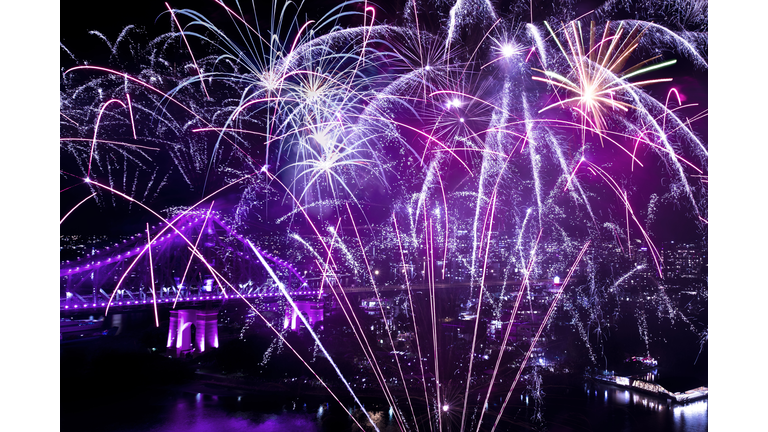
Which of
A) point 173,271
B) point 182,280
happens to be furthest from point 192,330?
point 173,271

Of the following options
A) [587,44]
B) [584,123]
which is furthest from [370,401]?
[587,44]

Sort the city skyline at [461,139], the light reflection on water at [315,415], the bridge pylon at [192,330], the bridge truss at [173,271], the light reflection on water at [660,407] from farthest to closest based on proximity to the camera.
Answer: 1. the bridge pylon at [192,330]
2. the bridge truss at [173,271]
3. the light reflection on water at [660,407]
4. the light reflection on water at [315,415]
5. the city skyline at [461,139]

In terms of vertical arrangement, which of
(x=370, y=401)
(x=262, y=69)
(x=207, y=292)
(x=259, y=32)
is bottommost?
(x=370, y=401)

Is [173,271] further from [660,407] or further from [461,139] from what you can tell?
[660,407]

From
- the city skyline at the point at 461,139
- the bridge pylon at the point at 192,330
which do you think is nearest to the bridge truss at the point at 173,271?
the bridge pylon at the point at 192,330

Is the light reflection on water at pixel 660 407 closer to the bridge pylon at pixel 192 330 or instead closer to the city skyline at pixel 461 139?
the city skyline at pixel 461 139

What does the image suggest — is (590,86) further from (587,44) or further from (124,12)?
(124,12)

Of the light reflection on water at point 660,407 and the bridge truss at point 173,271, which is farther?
the bridge truss at point 173,271

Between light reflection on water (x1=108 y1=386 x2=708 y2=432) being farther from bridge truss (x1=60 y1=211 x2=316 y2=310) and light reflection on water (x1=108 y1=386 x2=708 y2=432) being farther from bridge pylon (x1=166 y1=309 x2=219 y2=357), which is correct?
bridge pylon (x1=166 y1=309 x2=219 y2=357)
